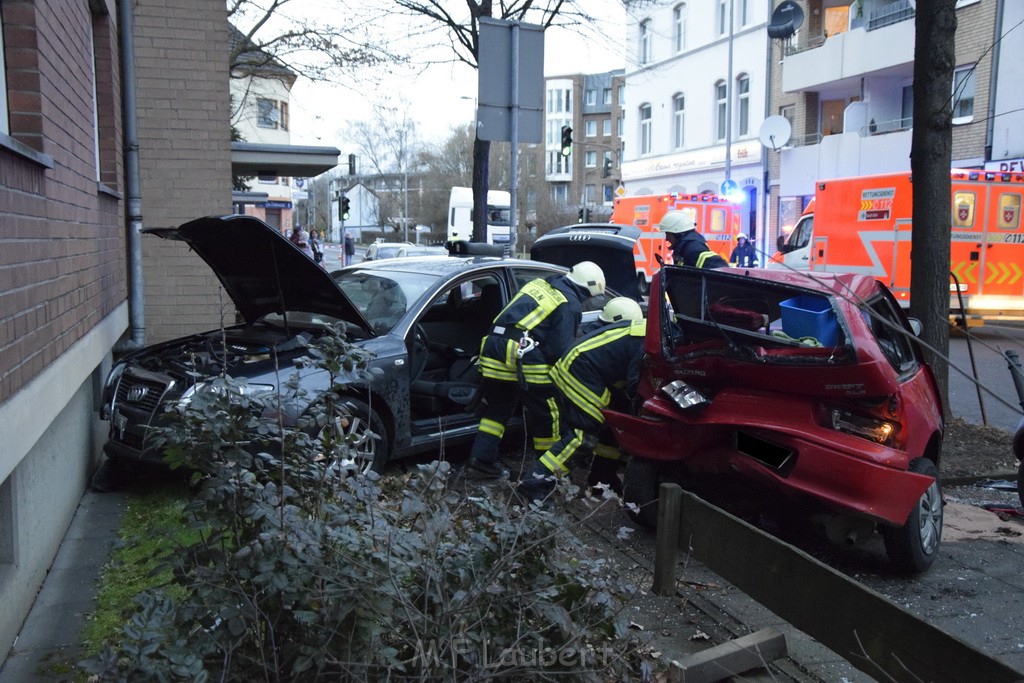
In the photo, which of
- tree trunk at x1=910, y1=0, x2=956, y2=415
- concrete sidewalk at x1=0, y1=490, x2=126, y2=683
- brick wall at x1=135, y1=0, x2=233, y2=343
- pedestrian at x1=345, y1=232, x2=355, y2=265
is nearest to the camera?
concrete sidewalk at x1=0, y1=490, x2=126, y2=683

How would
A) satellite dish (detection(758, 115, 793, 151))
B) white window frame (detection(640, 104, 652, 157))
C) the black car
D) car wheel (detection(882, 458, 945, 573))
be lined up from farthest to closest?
white window frame (detection(640, 104, 652, 157)), satellite dish (detection(758, 115, 793, 151)), the black car, car wheel (detection(882, 458, 945, 573))

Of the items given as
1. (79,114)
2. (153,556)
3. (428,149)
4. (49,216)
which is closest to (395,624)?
(153,556)

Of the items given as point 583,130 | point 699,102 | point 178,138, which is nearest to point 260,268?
point 178,138

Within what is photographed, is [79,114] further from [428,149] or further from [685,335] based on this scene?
[428,149]

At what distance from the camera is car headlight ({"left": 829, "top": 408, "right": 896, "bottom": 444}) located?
15.1 feet

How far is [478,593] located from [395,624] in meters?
0.24

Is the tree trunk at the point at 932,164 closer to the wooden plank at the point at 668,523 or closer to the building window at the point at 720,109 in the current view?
the wooden plank at the point at 668,523

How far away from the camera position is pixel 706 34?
112ft

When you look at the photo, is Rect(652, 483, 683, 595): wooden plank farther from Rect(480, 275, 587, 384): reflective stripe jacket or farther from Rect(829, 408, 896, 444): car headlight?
Rect(480, 275, 587, 384): reflective stripe jacket

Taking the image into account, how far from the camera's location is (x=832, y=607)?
3330 millimetres

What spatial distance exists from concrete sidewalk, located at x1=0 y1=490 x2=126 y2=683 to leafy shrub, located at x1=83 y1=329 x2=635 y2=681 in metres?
1.40

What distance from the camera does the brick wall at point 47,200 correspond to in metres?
3.64

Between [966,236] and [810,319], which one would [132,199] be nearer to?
[810,319]

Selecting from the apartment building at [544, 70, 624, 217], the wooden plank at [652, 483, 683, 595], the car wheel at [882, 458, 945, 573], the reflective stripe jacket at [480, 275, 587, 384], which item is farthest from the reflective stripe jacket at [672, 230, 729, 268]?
the apartment building at [544, 70, 624, 217]
